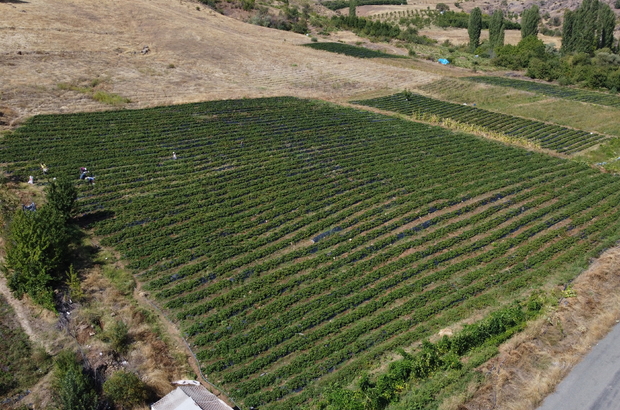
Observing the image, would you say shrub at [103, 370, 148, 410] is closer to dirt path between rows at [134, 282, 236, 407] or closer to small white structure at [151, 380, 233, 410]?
small white structure at [151, 380, 233, 410]

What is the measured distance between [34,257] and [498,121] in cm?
3502

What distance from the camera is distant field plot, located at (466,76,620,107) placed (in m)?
47.7

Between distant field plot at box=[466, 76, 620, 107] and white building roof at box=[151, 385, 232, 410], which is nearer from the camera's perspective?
white building roof at box=[151, 385, 232, 410]

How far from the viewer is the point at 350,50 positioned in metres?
63.5

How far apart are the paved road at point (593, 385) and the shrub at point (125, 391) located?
11.3 m

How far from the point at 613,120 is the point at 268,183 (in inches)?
1311

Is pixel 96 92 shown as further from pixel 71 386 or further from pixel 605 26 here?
pixel 605 26

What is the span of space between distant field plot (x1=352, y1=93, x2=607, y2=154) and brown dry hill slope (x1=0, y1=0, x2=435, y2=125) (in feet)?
16.2

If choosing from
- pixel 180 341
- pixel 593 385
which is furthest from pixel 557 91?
pixel 180 341

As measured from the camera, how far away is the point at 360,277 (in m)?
19.0

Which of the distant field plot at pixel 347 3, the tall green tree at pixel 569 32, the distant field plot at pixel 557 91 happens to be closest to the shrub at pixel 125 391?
the distant field plot at pixel 557 91

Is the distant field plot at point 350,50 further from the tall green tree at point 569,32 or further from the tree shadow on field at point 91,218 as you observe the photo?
the tree shadow on field at point 91,218

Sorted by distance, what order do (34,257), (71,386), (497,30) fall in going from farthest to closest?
1. (497,30)
2. (34,257)
3. (71,386)

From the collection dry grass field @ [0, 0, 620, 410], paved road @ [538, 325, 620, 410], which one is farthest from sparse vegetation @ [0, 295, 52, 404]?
paved road @ [538, 325, 620, 410]
